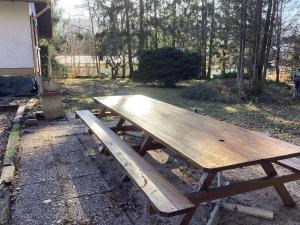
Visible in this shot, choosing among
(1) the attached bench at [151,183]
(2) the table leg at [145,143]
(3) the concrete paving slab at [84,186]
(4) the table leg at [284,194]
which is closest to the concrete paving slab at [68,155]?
(3) the concrete paving slab at [84,186]

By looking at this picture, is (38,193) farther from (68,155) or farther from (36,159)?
(68,155)

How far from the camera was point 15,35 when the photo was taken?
10500mm

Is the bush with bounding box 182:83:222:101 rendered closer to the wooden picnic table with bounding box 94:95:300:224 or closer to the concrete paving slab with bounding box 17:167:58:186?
the wooden picnic table with bounding box 94:95:300:224

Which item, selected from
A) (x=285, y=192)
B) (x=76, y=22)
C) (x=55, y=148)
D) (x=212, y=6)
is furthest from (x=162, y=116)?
(x=76, y=22)

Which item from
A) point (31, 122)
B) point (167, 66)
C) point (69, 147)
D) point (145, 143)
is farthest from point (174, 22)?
point (145, 143)

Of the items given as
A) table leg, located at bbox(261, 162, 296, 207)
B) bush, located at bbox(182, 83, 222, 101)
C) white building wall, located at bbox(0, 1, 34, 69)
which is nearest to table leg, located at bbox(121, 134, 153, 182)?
table leg, located at bbox(261, 162, 296, 207)

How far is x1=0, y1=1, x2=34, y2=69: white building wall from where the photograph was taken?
1035 centimetres

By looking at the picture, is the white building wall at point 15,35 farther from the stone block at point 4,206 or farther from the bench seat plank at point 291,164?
the bench seat plank at point 291,164

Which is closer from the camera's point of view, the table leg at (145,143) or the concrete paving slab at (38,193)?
the concrete paving slab at (38,193)

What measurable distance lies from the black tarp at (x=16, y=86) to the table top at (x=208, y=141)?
8590 mm

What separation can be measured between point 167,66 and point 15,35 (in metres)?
7.41

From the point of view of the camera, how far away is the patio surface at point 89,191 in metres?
3.01

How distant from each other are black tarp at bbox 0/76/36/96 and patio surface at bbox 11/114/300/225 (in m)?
7.13

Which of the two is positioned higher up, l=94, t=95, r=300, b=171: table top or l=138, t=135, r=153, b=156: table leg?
l=94, t=95, r=300, b=171: table top
